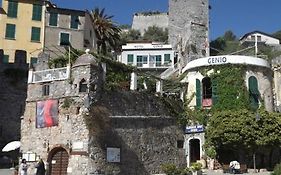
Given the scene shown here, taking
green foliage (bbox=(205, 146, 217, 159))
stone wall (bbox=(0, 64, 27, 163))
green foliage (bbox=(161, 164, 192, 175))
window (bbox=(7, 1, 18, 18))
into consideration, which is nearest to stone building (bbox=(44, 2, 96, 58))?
window (bbox=(7, 1, 18, 18))

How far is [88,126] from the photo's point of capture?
27453 millimetres

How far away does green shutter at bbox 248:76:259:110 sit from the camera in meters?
33.5

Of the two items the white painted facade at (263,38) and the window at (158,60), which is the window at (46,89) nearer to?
the window at (158,60)

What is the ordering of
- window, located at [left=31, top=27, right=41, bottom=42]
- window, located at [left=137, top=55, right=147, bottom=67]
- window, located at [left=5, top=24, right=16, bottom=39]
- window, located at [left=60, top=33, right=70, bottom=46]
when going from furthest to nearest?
window, located at [left=137, top=55, right=147, bottom=67] → window, located at [left=60, top=33, right=70, bottom=46] → window, located at [left=31, top=27, right=41, bottom=42] → window, located at [left=5, top=24, right=16, bottom=39]

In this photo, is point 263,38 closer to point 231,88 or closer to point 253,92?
point 253,92

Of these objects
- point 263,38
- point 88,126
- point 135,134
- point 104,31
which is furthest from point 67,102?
point 263,38

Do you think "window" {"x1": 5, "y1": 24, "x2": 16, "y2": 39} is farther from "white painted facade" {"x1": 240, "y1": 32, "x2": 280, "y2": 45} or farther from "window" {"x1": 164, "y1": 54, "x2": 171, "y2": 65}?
"white painted facade" {"x1": 240, "y1": 32, "x2": 280, "y2": 45}

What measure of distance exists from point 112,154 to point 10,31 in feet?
76.0

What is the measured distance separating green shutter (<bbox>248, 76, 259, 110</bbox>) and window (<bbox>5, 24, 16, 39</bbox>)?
82.0 feet

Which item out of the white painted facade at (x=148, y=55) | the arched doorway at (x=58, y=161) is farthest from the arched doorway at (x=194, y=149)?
the white painted facade at (x=148, y=55)

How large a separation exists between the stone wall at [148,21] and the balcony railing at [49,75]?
66978 millimetres

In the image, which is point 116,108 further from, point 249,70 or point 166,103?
point 249,70

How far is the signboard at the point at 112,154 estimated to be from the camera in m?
28.0

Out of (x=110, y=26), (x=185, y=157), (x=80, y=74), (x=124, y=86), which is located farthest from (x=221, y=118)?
(x=110, y=26)
